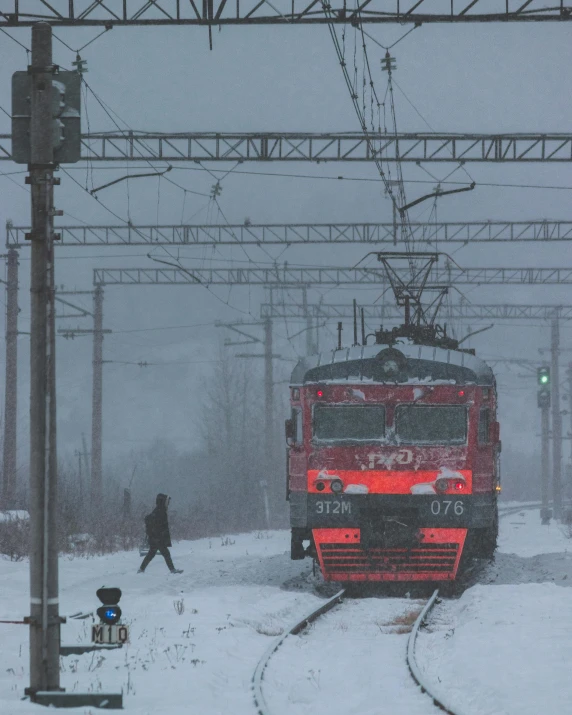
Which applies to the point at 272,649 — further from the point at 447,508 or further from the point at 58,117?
the point at 58,117

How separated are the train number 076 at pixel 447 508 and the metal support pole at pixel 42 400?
800cm

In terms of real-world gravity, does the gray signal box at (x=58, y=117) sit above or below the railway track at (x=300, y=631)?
above

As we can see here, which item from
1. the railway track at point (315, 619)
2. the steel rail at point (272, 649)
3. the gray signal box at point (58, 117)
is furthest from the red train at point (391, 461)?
the gray signal box at point (58, 117)

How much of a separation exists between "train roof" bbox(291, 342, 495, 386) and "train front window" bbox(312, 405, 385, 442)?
0.40 meters

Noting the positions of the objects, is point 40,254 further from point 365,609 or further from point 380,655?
point 365,609

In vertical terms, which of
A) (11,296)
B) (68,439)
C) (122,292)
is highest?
(122,292)

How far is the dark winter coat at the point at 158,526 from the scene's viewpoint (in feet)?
64.4

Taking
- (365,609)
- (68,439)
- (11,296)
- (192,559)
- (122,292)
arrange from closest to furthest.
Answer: (365,609)
(192,559)
(11,296)
(68,439)
(122,292)

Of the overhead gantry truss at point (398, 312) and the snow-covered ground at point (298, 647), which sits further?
the overhead gantry truss at point (398, 312)

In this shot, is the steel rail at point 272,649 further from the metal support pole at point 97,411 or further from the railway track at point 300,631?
the metal support pole at point 97,411

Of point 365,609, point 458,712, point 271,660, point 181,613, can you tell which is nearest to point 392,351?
point 365,609

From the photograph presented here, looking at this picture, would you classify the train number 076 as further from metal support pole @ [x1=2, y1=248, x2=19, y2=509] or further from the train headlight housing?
metal support pole @ [x1=2, y1=248, x2=19, y2=509]

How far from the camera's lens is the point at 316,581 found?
18578 mm

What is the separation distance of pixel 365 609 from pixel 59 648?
23.1 ft
